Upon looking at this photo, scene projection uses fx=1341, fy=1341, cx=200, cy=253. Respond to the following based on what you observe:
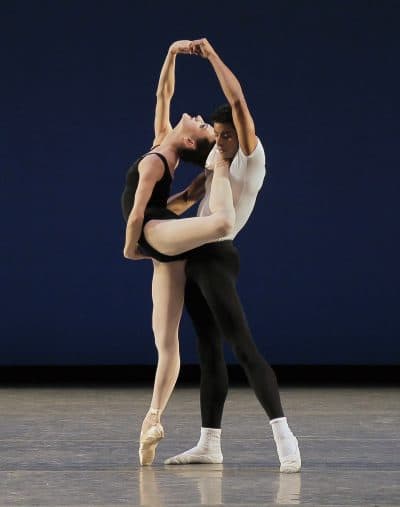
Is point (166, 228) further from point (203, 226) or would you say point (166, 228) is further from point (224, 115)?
point (224, 115)

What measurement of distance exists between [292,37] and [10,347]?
2172 mm

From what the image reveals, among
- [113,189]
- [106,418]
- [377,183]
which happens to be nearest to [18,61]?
[113,189]

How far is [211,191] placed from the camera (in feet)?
12.7

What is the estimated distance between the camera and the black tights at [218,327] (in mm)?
3760

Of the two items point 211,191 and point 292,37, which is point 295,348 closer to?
point 292,37

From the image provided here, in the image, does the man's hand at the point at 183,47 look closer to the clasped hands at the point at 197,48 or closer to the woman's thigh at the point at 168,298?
the clasped hands at the point at 197,48

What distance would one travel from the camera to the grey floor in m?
3.31

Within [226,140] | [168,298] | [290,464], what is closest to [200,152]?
[226,140]

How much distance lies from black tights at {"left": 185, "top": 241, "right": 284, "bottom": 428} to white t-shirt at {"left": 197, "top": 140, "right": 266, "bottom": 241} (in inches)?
3.5

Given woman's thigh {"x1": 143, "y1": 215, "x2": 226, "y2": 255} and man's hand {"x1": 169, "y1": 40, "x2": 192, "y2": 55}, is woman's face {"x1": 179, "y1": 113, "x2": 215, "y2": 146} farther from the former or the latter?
woman's thigh {"x1": 143, "y1": 215, "x2": 226, "y2": 255}

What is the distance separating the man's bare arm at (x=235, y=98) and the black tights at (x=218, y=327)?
31 cm

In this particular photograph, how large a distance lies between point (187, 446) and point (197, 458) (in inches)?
14.9

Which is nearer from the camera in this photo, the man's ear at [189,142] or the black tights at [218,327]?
the black tights at [218,327]

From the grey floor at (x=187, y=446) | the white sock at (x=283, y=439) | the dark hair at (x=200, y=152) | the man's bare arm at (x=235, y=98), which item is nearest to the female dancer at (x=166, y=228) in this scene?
the dark hair at (x=200, y=152)
